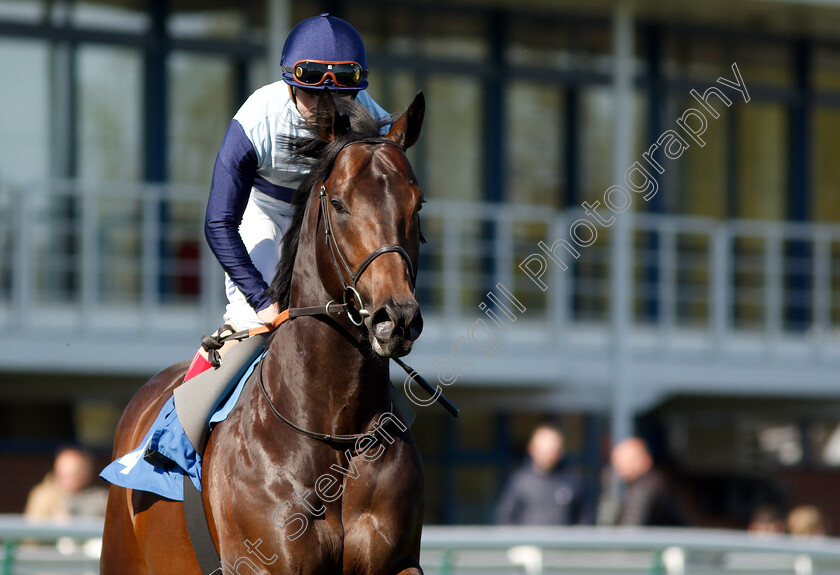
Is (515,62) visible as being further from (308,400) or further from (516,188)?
(308,400)

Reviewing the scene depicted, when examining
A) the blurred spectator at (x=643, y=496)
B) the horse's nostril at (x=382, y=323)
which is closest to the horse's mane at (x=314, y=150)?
the horse's nostril at (x=382, y=323)

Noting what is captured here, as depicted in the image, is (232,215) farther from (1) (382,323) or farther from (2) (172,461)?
(1) (382,323)

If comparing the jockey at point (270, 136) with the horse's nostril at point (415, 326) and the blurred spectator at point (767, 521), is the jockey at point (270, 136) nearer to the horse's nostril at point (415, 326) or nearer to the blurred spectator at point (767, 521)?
the horse's nostril at point (415, 326)

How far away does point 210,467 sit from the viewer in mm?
3475

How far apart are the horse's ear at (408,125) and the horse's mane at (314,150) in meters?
0.05

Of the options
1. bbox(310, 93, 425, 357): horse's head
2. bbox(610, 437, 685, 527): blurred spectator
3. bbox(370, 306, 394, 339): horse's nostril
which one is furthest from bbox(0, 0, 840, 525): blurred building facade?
bbox(370, 306, 394, 339): horse's nostril

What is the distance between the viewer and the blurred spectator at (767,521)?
1119cm

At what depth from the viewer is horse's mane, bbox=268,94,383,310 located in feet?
10.8

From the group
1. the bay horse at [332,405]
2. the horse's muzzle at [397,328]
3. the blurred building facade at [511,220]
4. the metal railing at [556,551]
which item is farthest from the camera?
the blurred building facade at [511,220]

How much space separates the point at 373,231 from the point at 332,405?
0.54 meters

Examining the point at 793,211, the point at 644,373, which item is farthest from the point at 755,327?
the point at 644,373

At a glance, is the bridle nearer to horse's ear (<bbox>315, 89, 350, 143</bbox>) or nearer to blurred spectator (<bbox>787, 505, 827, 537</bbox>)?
horse's ear (<bbox>315, 89, 350, 143</bbox>)

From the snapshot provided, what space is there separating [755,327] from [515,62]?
379 cm

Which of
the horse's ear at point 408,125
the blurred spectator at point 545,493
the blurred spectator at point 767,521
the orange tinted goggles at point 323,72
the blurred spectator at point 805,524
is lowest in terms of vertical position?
the blurred spectator at point 767,521
